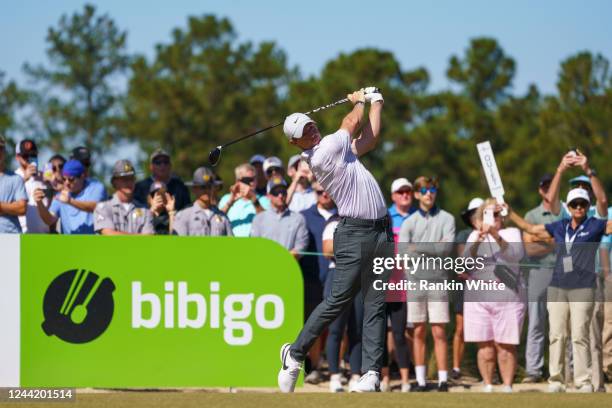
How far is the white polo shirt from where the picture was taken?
8555 mm

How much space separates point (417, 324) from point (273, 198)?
80.4 inches

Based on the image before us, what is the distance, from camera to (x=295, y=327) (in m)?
10.6

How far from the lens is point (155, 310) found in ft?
34.5

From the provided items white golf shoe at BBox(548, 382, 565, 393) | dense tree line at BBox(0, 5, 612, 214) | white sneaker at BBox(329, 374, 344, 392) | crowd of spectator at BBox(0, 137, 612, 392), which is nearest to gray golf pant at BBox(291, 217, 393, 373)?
crowd of spectator at BBox(0, 137, 612, 392)

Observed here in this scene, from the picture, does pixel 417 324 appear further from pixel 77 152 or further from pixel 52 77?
pixel 52 77

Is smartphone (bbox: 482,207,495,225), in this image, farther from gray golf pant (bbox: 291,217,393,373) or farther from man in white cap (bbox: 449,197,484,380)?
gray golf pant (bbox: 291,217,393,373)

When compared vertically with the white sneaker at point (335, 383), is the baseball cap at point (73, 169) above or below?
above

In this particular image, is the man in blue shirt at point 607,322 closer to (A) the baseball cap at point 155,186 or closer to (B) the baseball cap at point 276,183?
(B) the baseball cap at point 276,183

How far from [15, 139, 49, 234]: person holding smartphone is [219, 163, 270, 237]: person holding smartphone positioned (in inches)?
82.4

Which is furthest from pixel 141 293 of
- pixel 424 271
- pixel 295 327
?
pixel 424 271

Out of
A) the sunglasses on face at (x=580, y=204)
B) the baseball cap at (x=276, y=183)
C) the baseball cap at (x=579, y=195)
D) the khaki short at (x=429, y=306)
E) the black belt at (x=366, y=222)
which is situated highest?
the baseball cap at (x=276, y=183)

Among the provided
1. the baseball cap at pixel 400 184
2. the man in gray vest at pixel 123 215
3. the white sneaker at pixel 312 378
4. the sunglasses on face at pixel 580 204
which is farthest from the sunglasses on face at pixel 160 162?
the sunglasses on face at pixel 580 204

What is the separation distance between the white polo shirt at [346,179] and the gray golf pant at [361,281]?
0.31 ft

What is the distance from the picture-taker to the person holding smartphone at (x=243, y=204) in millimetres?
12453
